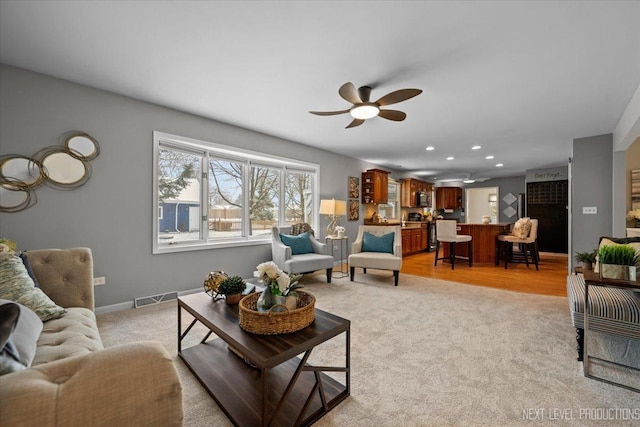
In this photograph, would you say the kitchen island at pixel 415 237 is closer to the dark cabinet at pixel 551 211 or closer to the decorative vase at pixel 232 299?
the dark cabinet at pixel 551 211

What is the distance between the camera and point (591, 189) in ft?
14.3

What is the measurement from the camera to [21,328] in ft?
3.35

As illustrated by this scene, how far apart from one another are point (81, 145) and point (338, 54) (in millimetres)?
2679

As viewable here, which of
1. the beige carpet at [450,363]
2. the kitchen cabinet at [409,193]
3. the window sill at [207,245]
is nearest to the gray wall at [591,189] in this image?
the beige carpet at [450,363]

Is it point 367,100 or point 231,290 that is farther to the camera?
point 367,100

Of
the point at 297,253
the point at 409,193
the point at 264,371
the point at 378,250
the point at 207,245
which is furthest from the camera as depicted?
the point at 409,193

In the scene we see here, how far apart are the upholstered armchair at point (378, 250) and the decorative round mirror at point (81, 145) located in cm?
349

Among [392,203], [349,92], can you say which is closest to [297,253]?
[349,92]

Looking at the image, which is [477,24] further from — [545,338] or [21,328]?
[21,328]

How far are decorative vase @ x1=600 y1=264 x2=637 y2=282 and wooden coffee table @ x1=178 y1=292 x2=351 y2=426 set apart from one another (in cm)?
179

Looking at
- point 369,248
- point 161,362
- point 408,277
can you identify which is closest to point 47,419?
point 161,362

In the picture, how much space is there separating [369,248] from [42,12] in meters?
4.31

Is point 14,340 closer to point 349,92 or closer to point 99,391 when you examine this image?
point 99,391

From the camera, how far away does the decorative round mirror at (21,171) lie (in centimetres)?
237
